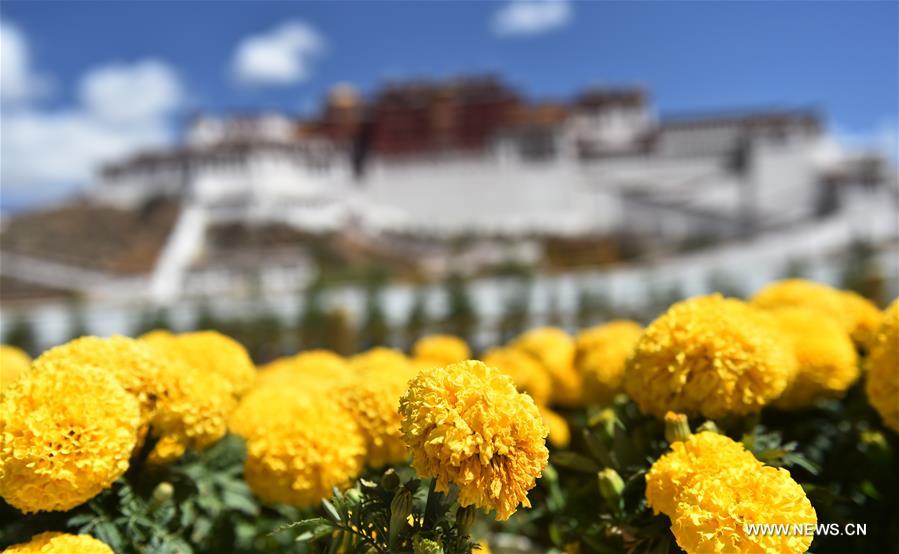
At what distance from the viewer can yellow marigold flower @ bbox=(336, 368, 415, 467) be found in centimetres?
225

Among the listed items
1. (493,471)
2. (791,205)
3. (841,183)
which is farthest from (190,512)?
(791,205)

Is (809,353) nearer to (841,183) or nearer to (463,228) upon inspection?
(841,183)

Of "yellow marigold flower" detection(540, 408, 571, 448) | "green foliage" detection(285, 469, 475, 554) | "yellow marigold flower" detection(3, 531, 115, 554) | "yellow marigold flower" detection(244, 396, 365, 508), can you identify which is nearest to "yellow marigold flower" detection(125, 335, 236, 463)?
"yellow marigold flower" detection(244, 396, 365, 508)

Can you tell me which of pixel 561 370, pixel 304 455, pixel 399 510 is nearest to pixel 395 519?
pixel 399 510

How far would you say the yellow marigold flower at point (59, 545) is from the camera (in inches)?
66.1

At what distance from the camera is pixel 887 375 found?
7.34 feet

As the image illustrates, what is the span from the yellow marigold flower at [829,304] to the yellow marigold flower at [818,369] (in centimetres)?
48

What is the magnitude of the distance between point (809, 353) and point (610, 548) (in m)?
1.17

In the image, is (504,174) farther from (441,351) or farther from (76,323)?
(441,351)

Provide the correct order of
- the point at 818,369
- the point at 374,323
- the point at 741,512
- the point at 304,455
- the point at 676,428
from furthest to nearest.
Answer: the point at 374,323 < the point at 818,369 < the point at 304,455 < the point at 676,428 < the point at 741,512

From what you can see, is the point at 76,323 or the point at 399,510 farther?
the point at 76,323

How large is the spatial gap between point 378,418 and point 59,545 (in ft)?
3.15

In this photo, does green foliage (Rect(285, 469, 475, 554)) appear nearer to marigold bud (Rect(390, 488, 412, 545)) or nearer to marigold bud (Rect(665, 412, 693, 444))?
marigold bud (Rect(390, 488, 412, 545))

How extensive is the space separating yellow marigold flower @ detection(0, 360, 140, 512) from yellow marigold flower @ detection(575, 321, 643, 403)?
78.8 inches
